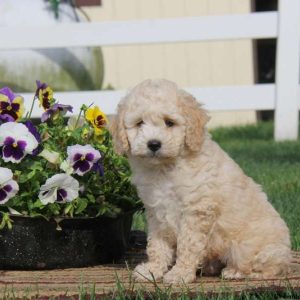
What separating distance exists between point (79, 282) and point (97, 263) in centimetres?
54

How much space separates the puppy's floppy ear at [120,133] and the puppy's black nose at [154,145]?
18 centimetres

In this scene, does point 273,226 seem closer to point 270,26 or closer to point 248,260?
point 248,260

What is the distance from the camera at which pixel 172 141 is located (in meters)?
3.70

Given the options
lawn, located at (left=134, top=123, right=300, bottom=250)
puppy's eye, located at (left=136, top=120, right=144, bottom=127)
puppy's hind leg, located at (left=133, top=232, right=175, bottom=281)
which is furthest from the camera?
lawn, located at (left=134, top=123, right=300, bottom=250)

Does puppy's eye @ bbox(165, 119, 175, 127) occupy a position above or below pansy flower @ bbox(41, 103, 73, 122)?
above

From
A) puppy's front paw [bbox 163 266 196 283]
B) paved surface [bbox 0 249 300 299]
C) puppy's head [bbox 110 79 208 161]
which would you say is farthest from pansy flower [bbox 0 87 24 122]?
puppy's front paw [bbox 163 266 196 283]

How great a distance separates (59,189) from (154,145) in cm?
56

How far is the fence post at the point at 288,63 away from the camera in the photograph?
9.20 m

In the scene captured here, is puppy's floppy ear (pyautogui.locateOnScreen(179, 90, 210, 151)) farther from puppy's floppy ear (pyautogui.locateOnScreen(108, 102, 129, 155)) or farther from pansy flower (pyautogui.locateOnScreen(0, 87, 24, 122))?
pansy flower (pyautogui.locateOnScreen(0, 87, 24, 122))

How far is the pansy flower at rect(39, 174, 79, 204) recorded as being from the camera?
3.93m

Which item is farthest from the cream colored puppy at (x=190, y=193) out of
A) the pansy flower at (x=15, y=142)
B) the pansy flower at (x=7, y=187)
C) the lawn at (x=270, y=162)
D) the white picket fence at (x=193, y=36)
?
the white picket fence at (x=193, y=36)

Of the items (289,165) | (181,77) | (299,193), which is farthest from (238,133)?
(299,193)

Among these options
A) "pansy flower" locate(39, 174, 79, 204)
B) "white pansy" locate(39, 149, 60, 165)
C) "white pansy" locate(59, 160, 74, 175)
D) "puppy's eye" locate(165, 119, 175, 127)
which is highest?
"puppy's eye" locate(165, 119, 175, 127)

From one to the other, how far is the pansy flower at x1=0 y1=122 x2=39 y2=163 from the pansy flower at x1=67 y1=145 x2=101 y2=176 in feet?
0.55
